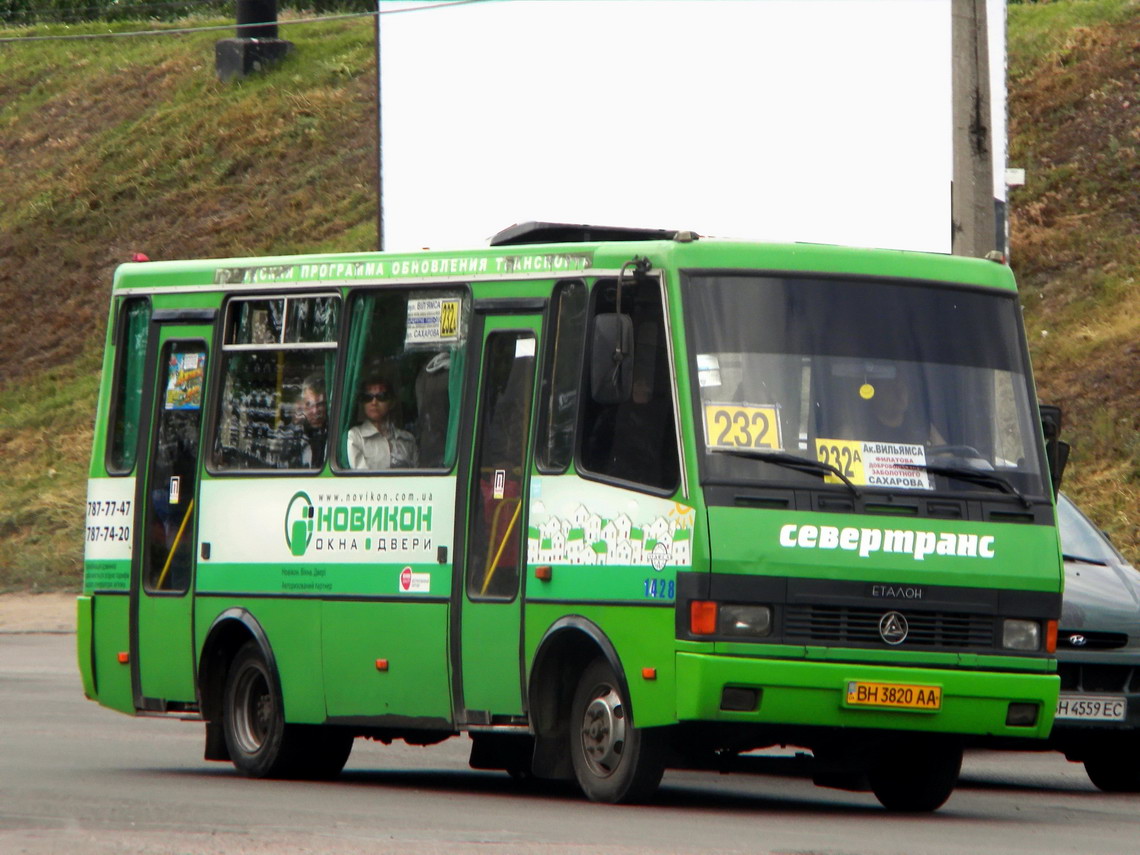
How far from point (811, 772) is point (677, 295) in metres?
2.43

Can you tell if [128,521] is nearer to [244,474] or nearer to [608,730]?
[244,474]

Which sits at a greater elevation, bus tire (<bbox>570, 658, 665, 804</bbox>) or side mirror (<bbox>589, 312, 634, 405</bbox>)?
side mirror (<bbox>589, 312, 634, 405</bbox>)

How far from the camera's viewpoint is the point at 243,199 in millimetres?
41406

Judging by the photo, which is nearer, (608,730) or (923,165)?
(608,730)

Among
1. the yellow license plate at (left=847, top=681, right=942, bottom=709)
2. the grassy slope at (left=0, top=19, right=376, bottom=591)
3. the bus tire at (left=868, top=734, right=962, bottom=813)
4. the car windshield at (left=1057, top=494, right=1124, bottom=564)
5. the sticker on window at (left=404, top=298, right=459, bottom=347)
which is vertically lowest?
the bus tire at (left=868, top=734, right=962, bottom=813)

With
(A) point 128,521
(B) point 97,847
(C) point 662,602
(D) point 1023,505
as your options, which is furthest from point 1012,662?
(A) point 128,521

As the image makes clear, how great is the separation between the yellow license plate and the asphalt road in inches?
22.0

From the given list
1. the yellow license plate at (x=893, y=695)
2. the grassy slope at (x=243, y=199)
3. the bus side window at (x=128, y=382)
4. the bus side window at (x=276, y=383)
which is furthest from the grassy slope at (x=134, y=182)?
the yellow license plate at (x=893, y=695)

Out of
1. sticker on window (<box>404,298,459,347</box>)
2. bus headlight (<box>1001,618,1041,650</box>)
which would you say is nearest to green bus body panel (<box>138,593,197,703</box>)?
sticker on window (<box>404,298,459,347</box>)

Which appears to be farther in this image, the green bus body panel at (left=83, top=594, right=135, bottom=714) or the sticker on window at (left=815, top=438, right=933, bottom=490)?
the green bus body panel at (left=83, top=594, right=135, bottom=714)

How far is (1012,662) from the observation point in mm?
10461

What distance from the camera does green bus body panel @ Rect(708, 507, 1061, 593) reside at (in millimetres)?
10062

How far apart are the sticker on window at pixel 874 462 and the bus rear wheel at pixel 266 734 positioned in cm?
362

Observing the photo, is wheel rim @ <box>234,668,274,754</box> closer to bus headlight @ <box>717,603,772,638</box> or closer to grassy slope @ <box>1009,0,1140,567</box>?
bus headlight @ <box>717,603,772,638</box>
